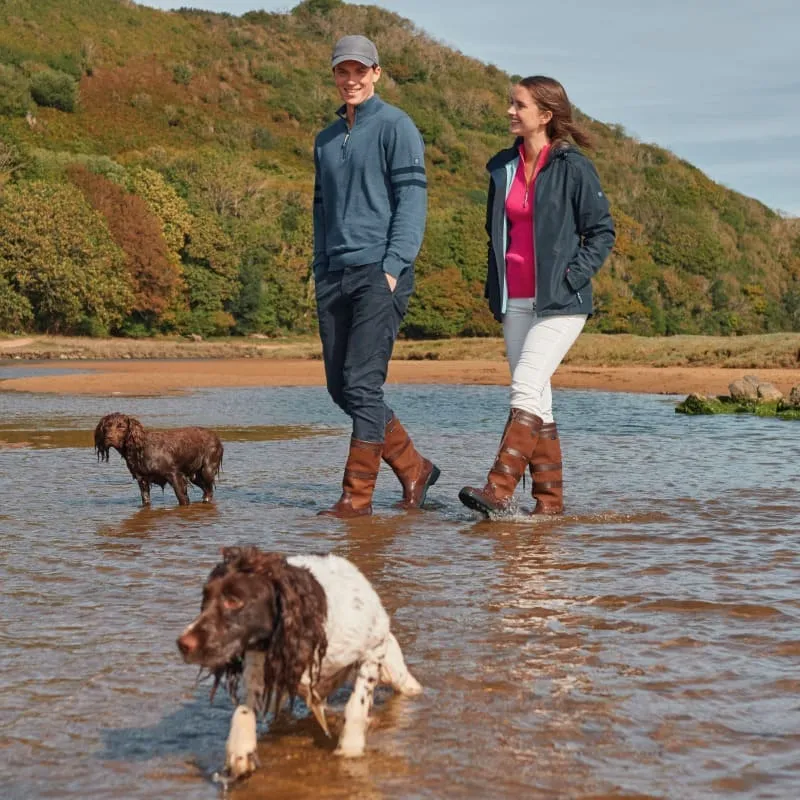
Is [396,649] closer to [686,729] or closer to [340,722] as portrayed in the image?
[340,722]

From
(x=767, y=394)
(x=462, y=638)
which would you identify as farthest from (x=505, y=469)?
(x=767, y=394)

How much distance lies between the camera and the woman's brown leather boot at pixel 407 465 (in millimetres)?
8273

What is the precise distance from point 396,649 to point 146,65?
11811 cm

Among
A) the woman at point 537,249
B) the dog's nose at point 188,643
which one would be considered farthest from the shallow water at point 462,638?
the woman at point 537,249

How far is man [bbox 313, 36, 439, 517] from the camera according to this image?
764cm

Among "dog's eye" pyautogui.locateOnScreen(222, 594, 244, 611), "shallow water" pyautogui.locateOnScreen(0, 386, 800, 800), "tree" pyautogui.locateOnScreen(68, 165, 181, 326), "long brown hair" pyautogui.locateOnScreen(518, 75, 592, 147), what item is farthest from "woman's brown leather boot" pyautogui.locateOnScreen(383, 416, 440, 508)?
"tree" pyautogui.locateOnScreen(68, 165, 181, 326)

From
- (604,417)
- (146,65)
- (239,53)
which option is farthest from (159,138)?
(604,417)

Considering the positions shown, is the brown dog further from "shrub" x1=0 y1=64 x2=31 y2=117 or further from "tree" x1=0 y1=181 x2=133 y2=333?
"shrub" x1=0 y1=64 x2=31 y2=117

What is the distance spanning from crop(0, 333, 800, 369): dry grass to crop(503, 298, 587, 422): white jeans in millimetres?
21594

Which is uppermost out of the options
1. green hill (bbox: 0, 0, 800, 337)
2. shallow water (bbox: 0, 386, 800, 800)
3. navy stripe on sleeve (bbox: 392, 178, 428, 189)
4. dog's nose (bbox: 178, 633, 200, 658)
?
green hill (bbox: 0, 0, 800, 337)

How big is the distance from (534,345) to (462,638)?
10.1 feet

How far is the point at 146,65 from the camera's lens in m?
115

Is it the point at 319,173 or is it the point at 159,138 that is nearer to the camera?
the point at 319,173

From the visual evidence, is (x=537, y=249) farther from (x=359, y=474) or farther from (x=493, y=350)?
(x=493, y=350)
